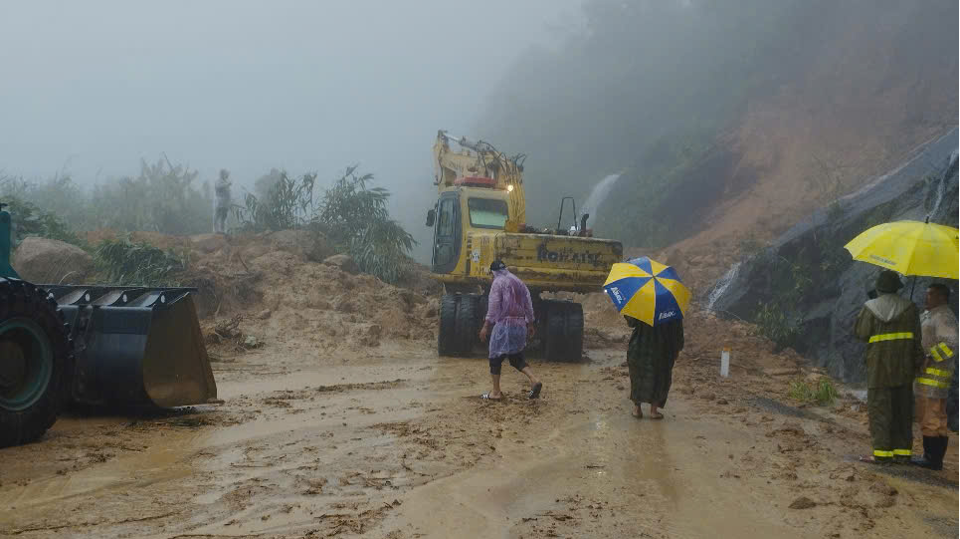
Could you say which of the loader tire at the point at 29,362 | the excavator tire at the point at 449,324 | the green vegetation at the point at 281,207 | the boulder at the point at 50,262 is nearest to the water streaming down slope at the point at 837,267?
the excavator tire at the point at 449,324

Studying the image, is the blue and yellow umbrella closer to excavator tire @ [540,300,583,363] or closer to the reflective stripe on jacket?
the reflective stripe on jacket

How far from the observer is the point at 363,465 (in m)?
6.02

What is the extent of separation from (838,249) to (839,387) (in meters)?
4.13

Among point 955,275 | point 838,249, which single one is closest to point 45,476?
point 955,275

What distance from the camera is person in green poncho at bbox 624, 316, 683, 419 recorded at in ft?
27.8

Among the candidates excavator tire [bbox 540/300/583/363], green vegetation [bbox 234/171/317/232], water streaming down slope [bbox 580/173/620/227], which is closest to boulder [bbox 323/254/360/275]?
green vegetation [bbox 234/171/317/232]

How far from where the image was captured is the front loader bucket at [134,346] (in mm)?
7074

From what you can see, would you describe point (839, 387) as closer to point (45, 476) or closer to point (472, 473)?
point (472, 473)

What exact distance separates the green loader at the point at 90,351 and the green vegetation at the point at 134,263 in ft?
25.0

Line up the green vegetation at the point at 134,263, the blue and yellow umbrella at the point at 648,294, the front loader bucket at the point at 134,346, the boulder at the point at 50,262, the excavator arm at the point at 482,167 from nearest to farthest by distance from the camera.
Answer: the front loader bucket at the point at 134,346 → the blue and yellow umbrella at the point at 648,294 → the boulder at the point at 50,262 → the green vegetation at the point at 134,263 → the excavator arm at the point at 482,167

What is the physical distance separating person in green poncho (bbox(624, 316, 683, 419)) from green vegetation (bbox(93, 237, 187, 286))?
372 inches

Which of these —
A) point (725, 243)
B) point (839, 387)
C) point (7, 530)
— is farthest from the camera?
point (725, 243)

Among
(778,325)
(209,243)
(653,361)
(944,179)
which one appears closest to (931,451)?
(653,361)

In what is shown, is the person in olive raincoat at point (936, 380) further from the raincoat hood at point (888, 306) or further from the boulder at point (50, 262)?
the boulder at point (50, 262)
